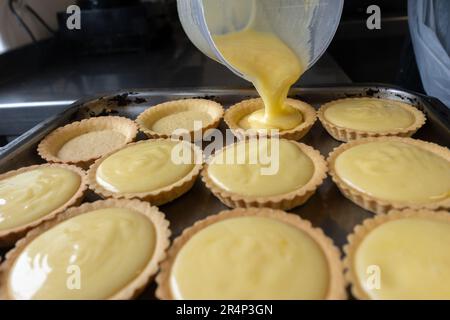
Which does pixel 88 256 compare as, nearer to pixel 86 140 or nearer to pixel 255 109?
pixel 86 140

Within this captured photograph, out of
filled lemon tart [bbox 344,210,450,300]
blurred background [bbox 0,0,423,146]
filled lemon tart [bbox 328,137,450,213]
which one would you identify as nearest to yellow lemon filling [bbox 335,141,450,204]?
filled lemon tart [bbox 328,137,450,213]

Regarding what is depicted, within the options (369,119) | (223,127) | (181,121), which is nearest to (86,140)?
(181,121)

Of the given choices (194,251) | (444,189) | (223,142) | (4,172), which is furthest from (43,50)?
(444,189)

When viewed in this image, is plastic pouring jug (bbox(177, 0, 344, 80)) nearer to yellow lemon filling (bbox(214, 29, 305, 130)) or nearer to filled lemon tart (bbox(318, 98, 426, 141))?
yellow lemon filling (bbox(214, 29, 305, 130))

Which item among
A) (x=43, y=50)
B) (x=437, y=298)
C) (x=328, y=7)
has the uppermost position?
(x=328, y=7)

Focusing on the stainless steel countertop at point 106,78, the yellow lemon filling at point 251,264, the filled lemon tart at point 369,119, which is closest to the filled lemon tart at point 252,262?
the yellow lemon filling at point 251,264

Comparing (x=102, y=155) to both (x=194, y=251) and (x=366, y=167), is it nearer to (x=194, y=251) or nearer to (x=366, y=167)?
(x=194, y=251)

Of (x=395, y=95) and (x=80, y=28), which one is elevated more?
(x=80, y=28)
